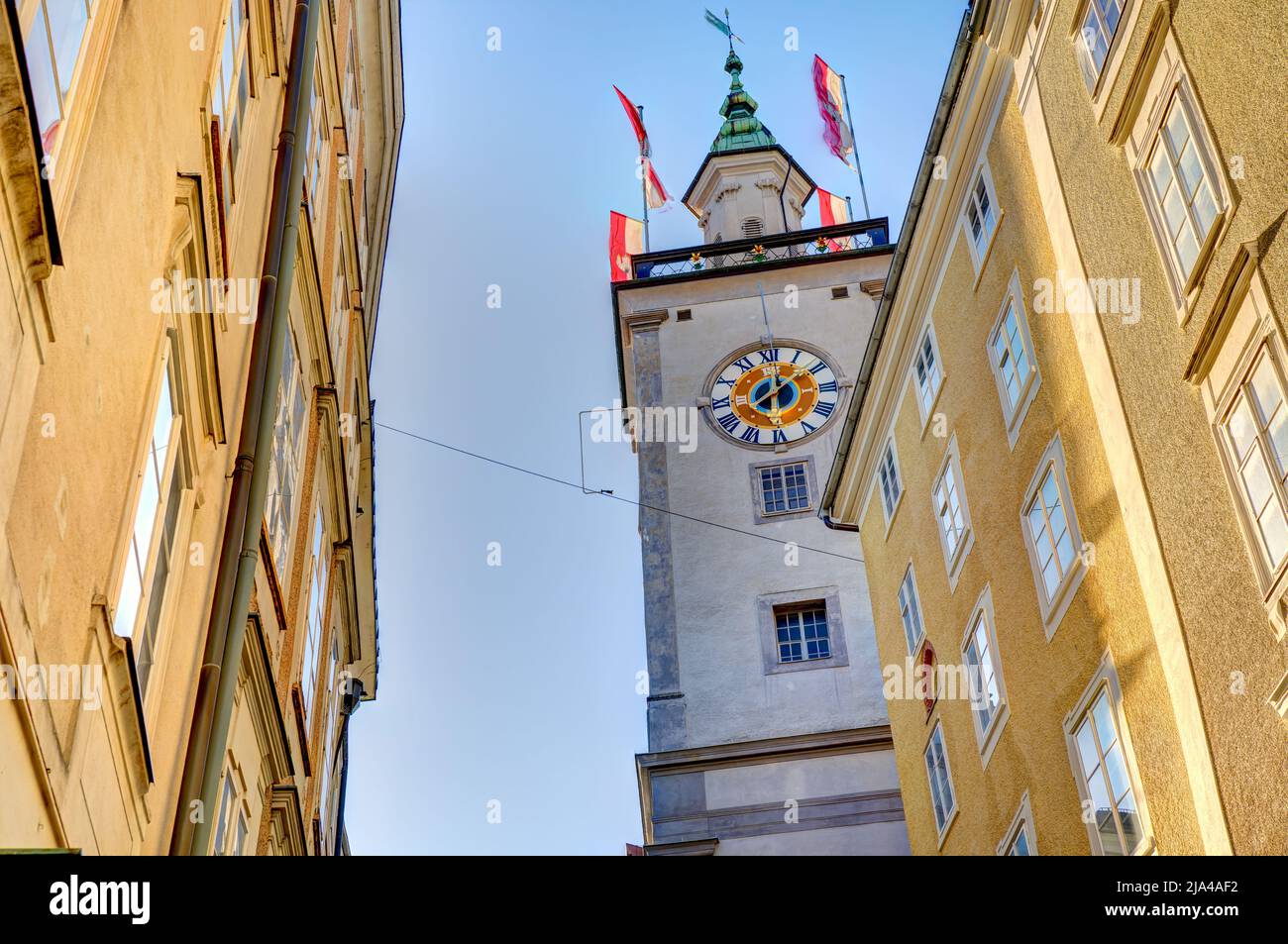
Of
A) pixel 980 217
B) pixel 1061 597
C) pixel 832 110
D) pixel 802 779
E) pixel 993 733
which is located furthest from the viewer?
pixel 832 110

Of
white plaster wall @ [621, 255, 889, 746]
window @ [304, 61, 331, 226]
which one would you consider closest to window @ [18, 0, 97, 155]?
window @ [304, 61, 331, 226]

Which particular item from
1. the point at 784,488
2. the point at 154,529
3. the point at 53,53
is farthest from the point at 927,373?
the point at 784,488

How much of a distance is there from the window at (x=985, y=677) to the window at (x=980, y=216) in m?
3.68

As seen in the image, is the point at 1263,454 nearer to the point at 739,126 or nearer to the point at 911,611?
the point at 911,611

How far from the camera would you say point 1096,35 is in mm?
13727

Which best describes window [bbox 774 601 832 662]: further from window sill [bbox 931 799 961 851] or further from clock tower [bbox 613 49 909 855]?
window sill [bbox 931 799 961 851]

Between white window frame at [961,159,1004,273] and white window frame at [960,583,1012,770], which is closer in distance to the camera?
white window frame at [960,583,1012,770]

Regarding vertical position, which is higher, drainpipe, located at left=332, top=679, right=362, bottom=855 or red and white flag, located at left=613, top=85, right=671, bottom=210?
red and white flag, located at left=613, top=85, right=671, bottom=210

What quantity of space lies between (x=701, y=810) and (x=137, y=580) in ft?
77.2

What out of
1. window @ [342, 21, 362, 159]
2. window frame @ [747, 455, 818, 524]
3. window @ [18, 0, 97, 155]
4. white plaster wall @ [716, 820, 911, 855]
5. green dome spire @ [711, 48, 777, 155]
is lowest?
window @ [18, 0, 97, 155]

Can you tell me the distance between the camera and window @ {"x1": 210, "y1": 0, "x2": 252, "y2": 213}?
11391 millimetres

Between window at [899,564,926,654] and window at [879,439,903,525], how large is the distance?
1120mm

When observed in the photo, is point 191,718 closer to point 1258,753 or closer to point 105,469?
point 105,469

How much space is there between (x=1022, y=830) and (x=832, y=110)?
3278 cm
